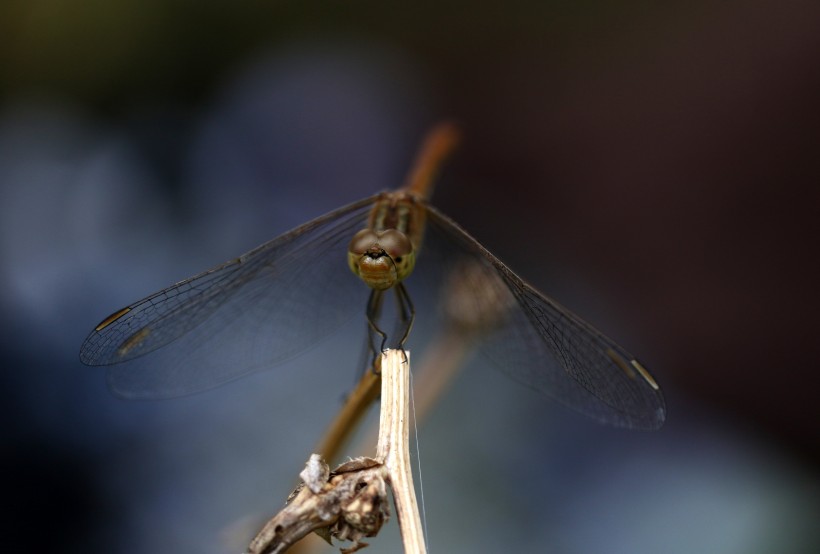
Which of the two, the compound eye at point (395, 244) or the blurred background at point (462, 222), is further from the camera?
the blurred background at point (462, 222)

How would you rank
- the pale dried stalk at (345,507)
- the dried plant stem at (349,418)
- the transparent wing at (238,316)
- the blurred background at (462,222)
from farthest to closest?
1. the blurred background at (462,222)
2. the transparent wing at (238,316)
3. the dried plant stem at (349,418)
4. the pale dried stalk at (345,507)

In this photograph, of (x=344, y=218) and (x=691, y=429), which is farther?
(x=691, y=429)

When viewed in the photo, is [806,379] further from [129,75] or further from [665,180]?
[129,75]

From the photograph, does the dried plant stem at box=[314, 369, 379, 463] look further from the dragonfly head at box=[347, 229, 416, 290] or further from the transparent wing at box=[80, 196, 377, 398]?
the transparent wing at box=[80, 196, 377, 398]

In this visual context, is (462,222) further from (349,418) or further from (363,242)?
(349,418)

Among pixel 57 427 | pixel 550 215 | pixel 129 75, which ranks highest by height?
pixel 129 75

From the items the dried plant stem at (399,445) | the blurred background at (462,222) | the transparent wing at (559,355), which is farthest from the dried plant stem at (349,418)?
the blurred background at (462,222)

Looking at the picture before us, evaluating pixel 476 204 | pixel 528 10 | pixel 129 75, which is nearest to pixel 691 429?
pixel 476 204

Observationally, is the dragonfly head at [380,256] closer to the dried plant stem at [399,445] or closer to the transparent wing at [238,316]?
the transparent wing at [238,316]
